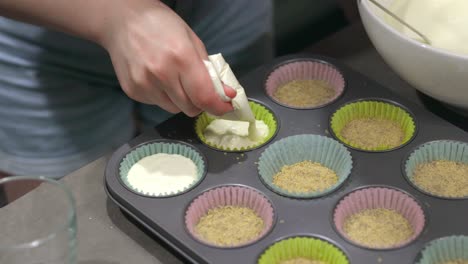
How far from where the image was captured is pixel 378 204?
3.67 feet

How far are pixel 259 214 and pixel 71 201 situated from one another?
320mm

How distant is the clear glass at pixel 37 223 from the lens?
0.85 metres

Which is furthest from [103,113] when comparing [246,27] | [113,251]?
[113,251]

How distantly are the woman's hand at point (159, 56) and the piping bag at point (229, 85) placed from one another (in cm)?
2

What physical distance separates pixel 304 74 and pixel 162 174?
353 millimetres

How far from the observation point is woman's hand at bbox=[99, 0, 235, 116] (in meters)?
1.07

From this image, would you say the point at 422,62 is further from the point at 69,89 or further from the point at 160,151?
the point at 69,89

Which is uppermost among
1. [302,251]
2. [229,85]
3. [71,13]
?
[71,13]

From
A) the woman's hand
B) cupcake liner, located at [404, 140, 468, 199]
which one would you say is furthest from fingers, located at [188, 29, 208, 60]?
cupcake liner, located at [404, 140, 468, 199]

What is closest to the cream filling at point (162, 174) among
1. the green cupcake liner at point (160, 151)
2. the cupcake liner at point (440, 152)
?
the green cupcake liner at point (160, 151)

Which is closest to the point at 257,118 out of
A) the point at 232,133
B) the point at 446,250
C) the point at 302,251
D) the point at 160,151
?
the point at 232,133

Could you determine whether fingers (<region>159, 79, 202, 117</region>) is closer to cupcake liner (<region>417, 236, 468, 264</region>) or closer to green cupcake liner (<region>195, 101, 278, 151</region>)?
green cupcake liner (<region>195, 101, 278, 151</region>)

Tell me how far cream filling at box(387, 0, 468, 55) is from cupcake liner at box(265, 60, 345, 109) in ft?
0.49

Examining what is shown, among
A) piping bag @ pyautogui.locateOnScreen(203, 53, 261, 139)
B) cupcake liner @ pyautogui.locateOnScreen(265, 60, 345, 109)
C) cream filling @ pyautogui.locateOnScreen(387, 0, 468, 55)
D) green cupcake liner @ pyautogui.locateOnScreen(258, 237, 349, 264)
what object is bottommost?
green cupcake liner @ pyautogui.locateOnScreen(258, 237, 349, 264)
